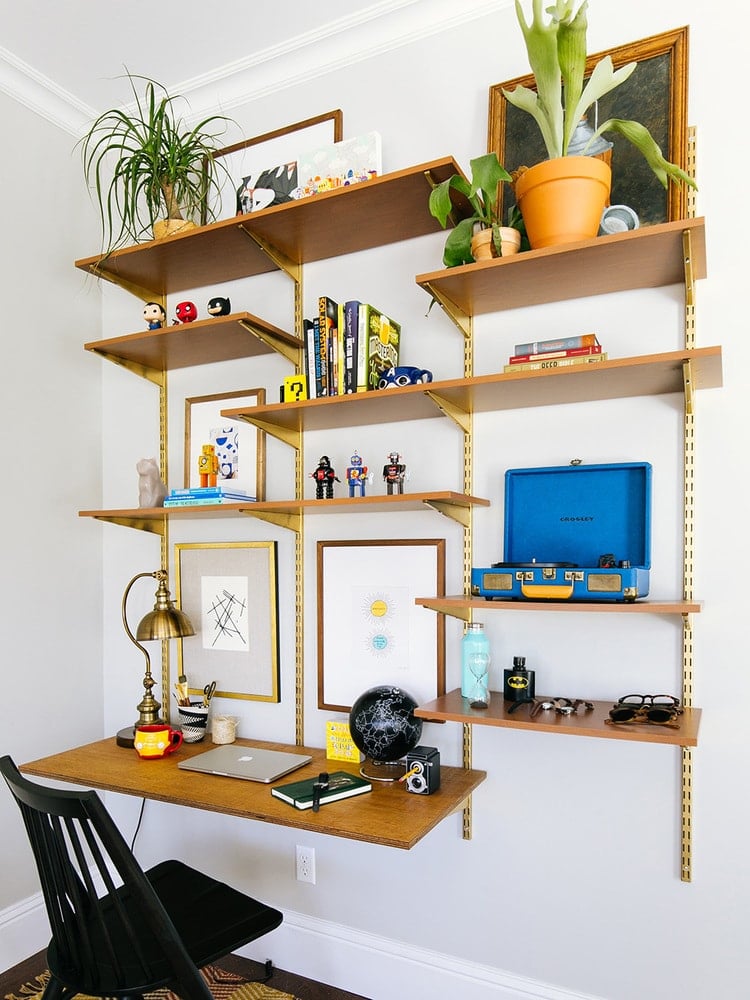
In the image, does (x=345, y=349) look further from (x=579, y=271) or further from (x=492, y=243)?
(x=579, y=271)

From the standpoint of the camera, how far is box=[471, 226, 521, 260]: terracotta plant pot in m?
1.66

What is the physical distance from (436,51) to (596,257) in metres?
0.91

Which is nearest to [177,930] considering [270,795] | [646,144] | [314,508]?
[270,795]

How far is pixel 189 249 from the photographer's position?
Answer: 215 cm

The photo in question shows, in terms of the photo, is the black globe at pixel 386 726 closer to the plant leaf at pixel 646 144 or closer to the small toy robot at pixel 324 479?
the small toy robot at pixel 324 479

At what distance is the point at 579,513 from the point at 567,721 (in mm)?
480

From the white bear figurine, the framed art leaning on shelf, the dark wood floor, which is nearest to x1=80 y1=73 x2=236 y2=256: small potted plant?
the white bear figurine

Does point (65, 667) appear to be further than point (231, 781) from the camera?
Yes

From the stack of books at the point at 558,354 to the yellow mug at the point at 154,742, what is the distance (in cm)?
140

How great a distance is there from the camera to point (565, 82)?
1.56m

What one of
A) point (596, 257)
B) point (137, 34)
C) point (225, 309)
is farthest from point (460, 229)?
point (137, 34)

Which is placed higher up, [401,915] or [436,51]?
[436,51]

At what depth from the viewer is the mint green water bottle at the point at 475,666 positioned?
1.80 m

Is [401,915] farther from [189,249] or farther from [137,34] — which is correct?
[137,34]
